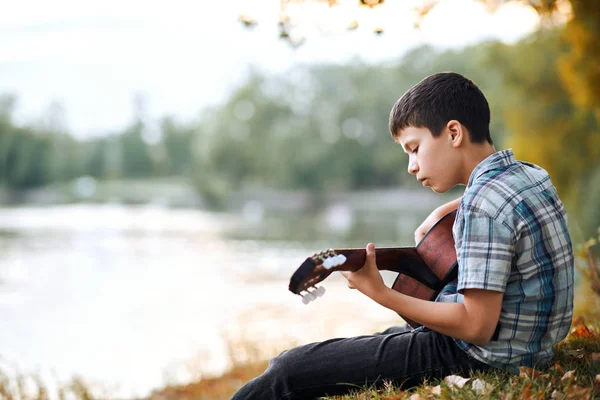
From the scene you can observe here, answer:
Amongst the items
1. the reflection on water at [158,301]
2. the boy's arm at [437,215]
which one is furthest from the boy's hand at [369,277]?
the reflection on water at [158,301]

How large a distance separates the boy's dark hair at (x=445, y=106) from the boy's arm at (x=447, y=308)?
48 cm

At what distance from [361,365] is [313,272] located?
0.54 meters

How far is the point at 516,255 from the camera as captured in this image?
2168 mm

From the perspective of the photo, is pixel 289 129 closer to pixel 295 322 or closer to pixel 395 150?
pixel 395 150

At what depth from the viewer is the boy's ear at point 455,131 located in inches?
89.4

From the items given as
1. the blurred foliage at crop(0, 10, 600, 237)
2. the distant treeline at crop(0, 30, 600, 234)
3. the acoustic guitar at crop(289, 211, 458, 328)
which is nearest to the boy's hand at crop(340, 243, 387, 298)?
the acoustic guitar at crop(289, 211, 458, 328)

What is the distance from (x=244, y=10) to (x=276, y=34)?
29 cm

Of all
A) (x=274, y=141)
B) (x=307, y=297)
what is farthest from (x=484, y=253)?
(x=274, y=141)

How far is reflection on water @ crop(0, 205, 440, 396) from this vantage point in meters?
9.16

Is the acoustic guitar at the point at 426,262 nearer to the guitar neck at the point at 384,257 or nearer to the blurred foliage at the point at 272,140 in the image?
the guitar neck at the point at 384,257

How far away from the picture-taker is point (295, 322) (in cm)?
1089

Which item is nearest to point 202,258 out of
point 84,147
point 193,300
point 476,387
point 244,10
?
point 193,300

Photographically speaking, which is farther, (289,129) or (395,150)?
(289,129)

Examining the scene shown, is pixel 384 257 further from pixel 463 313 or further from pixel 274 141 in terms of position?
pixel 274 141
